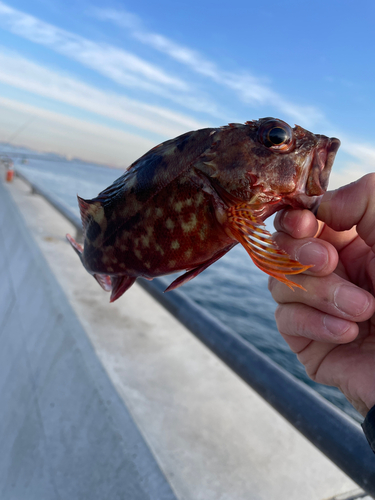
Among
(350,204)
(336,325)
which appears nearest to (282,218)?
A: (350,204)

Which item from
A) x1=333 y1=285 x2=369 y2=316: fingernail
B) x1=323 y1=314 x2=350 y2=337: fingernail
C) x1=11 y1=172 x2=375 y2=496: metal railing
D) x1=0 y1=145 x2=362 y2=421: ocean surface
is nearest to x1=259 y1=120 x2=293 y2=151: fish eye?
x1=333 y1=285 x2=369 y2=316: fingernail

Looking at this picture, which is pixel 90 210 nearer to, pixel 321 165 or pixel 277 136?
pixel 277 136

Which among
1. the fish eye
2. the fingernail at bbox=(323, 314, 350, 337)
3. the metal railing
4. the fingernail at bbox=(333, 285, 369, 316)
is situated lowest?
the metal railing

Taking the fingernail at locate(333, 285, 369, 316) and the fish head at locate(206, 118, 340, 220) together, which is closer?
the fish head at locate(206, 118, 340, 220)

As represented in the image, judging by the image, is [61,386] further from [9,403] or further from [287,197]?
[287,197]

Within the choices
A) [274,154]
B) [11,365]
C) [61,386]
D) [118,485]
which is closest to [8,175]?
[11,365]

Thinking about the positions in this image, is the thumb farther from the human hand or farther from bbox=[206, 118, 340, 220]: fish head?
bbox=[206, 118, 340, 220]: fish head
